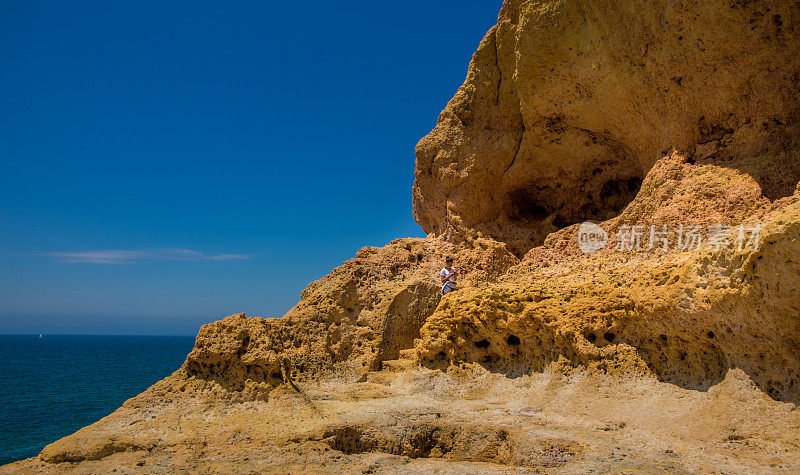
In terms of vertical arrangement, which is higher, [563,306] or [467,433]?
[563,306]

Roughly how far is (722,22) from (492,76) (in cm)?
480

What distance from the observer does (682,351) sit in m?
6.31

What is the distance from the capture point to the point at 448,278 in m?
9.86

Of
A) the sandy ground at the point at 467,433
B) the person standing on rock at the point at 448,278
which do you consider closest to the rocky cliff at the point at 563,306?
the sandy ground at the point at 467,433

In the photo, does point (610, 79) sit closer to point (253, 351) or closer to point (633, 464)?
point (633, 464)

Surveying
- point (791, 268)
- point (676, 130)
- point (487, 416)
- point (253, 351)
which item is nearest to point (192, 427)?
point (253, 351)

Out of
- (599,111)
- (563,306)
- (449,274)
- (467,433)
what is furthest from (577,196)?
(467,433)

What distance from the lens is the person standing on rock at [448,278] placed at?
31.8 feet

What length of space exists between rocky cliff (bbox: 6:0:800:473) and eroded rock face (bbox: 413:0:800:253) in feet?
0.11

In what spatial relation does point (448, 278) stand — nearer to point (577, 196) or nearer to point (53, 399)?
point (577, 196)

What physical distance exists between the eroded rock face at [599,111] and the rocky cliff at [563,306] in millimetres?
34

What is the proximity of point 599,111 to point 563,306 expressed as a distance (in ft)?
13.6

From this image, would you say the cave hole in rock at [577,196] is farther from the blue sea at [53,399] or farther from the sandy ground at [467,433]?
the blue sea at [53,399]

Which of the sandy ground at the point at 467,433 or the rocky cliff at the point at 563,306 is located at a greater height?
the rocky cliff at the point at 563,306
